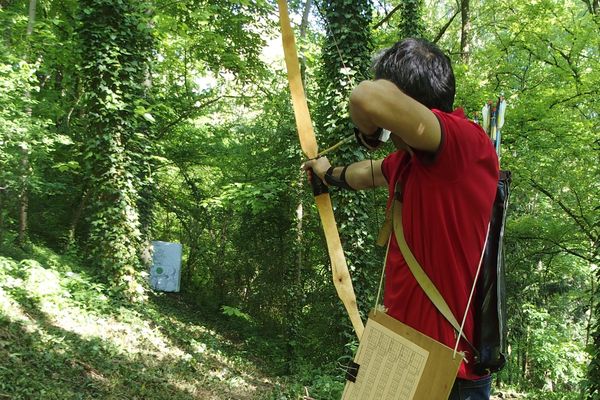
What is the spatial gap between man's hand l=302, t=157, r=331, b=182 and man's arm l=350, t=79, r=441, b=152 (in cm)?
91

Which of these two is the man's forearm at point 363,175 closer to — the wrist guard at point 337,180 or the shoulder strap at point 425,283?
the wrist guard at point 337,180

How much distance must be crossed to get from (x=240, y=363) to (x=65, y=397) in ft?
15.8

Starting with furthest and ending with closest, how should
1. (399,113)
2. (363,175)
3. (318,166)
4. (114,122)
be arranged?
(114,122) → (318,166) → (363,175) → (399,113)

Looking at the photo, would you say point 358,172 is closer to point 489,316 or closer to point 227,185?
point 489,316

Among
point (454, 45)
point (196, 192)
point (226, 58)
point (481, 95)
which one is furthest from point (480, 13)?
point (196, 192)

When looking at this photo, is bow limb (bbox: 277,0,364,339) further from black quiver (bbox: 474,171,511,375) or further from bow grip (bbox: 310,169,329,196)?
black quiver (bbox: 474,171,511,375)

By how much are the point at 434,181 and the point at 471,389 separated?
68 centimetres

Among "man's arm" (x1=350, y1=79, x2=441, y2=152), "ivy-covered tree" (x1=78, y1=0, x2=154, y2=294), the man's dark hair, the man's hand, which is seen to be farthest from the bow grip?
"ivy-covered tree" (x1=78, y1=0, x2=154, y2=294)

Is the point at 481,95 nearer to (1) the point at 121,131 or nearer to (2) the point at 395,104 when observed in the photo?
(1) the point at 121,131

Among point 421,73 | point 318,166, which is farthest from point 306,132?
point 421,73

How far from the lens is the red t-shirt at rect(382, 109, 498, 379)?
1432 millimetres

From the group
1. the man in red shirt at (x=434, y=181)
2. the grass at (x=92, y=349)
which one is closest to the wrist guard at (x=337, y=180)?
the man in red shirt at (x=434, y=181)

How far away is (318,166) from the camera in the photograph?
7.67 feet

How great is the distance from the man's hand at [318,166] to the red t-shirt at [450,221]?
Result: 80 cm
